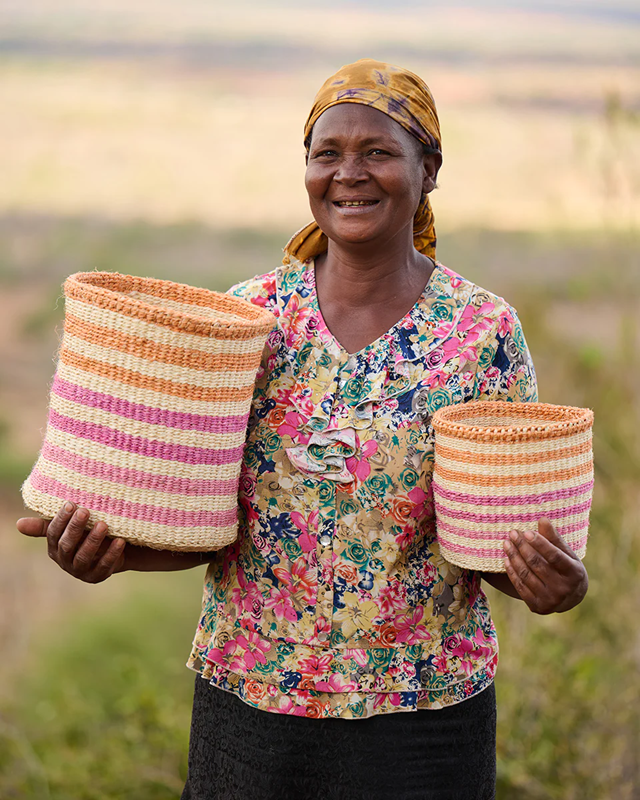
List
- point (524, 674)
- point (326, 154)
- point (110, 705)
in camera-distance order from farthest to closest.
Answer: point (110, 705) → point (524, 674) → point (326, 154)

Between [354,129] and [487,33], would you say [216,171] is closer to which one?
[487,33]

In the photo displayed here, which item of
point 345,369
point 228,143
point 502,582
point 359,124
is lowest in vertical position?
point 502,582

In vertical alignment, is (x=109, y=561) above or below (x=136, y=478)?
below

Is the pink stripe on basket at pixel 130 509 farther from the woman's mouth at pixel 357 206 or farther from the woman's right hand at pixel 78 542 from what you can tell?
the woman's mouth at pixel 357 206

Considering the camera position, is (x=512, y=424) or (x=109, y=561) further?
(x=512, y=424)

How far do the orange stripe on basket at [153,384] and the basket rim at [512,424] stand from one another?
33 cm

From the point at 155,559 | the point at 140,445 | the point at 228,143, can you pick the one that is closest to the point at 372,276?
the point at 140,445

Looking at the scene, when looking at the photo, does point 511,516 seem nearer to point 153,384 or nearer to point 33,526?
point 153,384

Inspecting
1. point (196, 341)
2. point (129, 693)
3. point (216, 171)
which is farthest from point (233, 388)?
point (216, 171)

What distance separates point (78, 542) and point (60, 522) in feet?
0.13

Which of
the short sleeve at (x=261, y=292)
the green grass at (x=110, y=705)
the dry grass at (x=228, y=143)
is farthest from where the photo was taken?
the dry grass at (x=228, y=143)

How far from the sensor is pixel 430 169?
5.41ft

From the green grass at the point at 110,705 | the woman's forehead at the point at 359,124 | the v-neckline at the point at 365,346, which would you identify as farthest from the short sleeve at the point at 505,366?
the green grass at the point at 110,705

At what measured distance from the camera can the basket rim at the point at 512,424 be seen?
1.47 m
